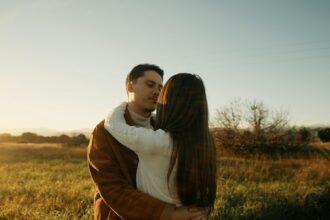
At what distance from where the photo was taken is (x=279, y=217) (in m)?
6.64

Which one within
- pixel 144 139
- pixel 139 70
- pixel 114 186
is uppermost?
pixel 139 70

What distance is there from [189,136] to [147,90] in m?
1.21

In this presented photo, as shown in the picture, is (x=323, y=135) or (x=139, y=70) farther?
(x=323, y=135)

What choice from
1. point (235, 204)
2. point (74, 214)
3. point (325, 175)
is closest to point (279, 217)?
point (235, 204)

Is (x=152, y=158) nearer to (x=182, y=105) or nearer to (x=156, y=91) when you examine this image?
(x=182, y=105)

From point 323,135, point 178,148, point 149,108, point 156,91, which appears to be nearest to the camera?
point 178,148

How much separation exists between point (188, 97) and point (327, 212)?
624 cm

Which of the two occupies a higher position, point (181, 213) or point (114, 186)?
point (114, 186)

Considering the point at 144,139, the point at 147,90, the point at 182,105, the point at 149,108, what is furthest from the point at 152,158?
the point at 147,90

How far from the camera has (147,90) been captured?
345 cm

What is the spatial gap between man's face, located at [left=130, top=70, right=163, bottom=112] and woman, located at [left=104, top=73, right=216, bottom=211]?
86 centimetres

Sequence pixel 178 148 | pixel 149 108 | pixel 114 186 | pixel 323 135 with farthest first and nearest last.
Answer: pixel 323 135, pixel 149 108, pixel 114 186, pixel 178 148

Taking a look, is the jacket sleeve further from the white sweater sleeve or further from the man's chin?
the man's chin

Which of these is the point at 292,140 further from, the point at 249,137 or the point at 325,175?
the point at 325,175
